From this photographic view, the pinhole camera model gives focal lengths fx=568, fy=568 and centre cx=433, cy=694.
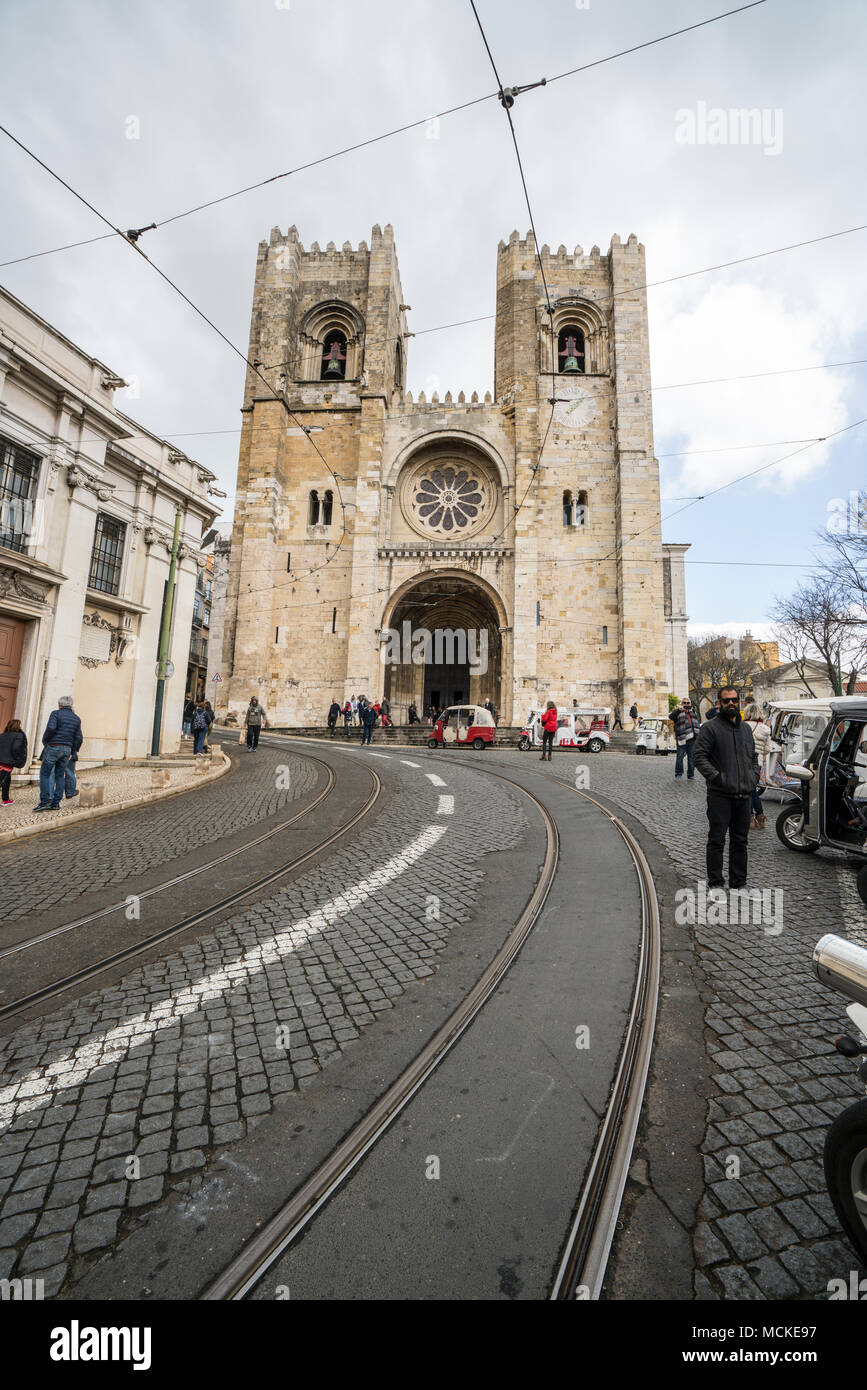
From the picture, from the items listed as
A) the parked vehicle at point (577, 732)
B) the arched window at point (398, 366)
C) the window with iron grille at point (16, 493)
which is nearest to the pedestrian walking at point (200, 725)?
the window with iron grille at point (16, 493)

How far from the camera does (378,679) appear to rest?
25922 millimetres

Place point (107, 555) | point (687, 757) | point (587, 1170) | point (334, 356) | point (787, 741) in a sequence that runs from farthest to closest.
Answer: point (334, 356) < point (107, 555) < point (687, 757) < point (787, 741) < point (587, 1170)

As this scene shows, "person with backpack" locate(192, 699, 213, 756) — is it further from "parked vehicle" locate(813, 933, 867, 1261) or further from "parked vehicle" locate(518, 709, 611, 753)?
"parked vehicle" locate(813, 933, 867, 1261)

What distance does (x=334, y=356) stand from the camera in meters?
30.5

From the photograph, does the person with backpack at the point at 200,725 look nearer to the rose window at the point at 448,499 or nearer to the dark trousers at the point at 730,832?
the dark trousers at the point at 730,832

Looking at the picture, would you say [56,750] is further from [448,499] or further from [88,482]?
[448,499]

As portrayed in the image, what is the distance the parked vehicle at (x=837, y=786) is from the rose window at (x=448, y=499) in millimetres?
24114

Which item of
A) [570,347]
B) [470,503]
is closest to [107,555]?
[470,503]

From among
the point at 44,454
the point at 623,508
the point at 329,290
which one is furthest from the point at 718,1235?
the point at 329,290

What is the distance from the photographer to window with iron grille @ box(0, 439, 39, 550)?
10.0 m

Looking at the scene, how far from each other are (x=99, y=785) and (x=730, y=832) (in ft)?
26.5

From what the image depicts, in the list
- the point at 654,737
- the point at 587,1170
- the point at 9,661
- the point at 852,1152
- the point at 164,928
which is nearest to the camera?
the point at 852,1152

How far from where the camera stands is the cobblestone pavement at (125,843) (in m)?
4.76

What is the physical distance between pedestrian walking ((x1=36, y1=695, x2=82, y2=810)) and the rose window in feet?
73.7
